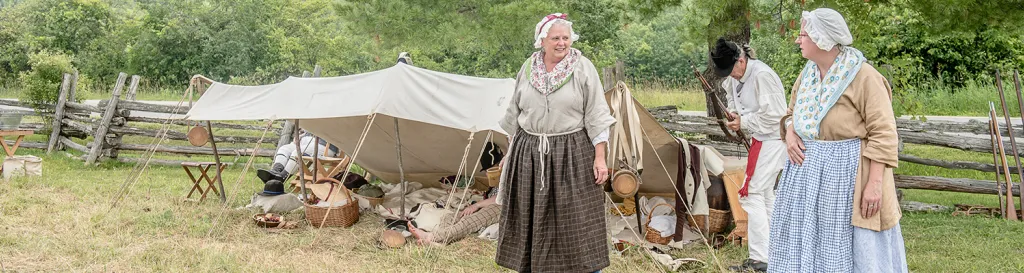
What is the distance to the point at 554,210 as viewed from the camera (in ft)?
11.1

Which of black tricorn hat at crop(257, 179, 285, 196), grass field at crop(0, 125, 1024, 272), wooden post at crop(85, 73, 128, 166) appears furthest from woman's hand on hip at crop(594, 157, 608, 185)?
wooden post at crop(85, 73, 128, 166)

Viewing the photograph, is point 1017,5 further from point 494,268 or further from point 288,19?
point 288,19

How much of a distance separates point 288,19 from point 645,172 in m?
16.3

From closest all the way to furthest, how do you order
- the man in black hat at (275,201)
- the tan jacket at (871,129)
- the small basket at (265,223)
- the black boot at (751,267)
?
the tan jacket at (871,129)
the black boot at (751,267)
the small basket at (265,223)
the man in black hat at (275,201)

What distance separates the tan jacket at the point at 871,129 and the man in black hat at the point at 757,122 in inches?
51.7

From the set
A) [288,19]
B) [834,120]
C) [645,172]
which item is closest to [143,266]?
[645,172]

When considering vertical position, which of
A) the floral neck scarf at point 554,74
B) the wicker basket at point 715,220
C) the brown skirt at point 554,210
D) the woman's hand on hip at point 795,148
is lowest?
the wicker basket at point 715,220

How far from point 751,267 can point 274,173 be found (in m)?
4.45

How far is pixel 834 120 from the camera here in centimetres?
267

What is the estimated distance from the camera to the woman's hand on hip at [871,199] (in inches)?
101

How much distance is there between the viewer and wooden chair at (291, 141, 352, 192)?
269 inches

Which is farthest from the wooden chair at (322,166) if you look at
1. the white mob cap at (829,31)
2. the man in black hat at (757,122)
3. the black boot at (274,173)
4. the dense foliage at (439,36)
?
the white mob cap at (829,31)

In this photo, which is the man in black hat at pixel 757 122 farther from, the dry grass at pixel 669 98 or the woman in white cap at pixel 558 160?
the dry grass at pixel 669 98

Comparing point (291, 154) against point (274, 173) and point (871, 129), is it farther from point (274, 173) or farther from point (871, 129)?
point (871, 129)
